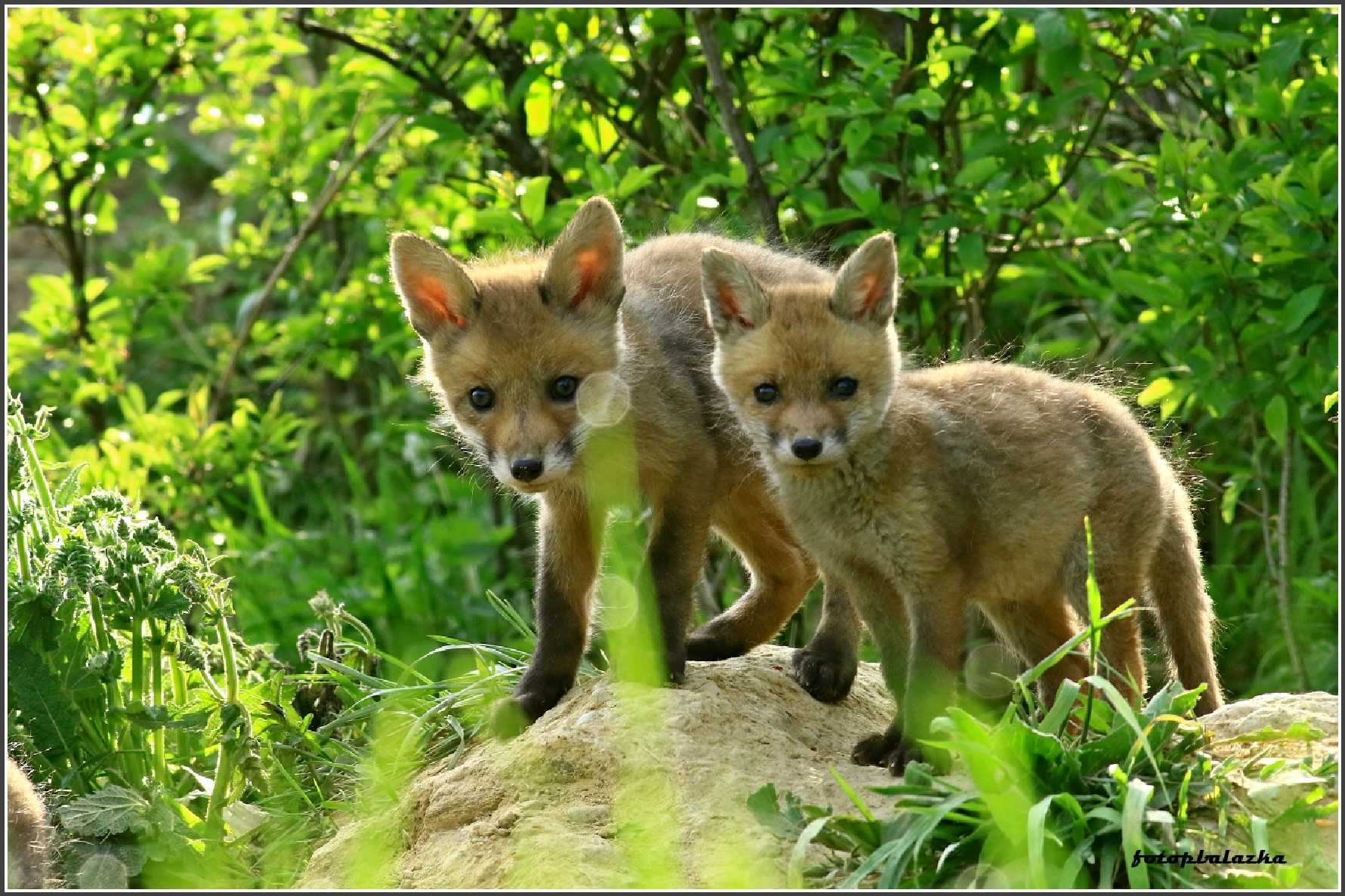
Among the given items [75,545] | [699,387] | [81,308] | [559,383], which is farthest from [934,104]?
[81,308]

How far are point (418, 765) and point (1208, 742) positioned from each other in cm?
234

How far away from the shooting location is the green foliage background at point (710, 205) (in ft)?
18.9

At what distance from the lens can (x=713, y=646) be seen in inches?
201

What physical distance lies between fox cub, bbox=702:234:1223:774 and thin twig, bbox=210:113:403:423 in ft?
11.2

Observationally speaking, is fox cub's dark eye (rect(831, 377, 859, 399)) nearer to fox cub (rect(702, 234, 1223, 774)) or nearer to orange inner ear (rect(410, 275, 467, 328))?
fox cub (rect(702, 234, 1223, 774))

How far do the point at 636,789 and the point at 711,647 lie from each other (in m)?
1.08

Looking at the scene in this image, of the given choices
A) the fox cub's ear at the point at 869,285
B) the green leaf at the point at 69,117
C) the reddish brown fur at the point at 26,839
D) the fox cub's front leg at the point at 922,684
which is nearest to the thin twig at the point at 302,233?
the green leaf at the point at 69,117

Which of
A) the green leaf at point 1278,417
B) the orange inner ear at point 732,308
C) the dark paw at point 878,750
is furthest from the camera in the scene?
the green leaf at point 1278,417

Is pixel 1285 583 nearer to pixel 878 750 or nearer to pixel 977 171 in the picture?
pixel 977 171

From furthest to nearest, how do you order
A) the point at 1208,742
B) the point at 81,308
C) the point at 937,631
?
the point at 81,308, the point at 937,631, the point at 1208,742

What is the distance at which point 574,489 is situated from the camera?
467cm

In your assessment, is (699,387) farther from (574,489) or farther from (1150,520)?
(1150,520)

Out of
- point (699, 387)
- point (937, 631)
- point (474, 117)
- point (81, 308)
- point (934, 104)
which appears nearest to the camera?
point (937, 631)

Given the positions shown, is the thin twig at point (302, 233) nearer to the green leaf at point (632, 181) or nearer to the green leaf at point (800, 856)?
the green leaf at point (632, 181)
